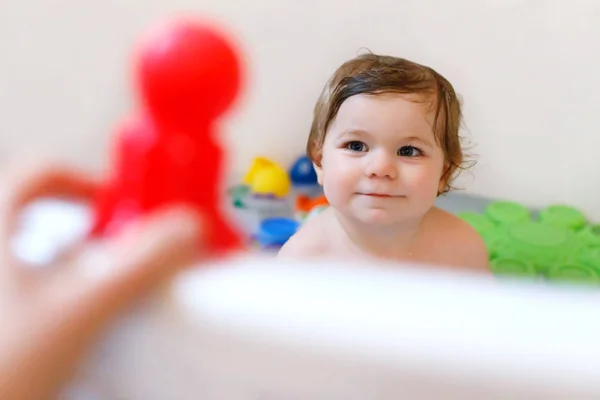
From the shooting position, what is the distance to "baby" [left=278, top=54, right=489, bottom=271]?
2.39 feet

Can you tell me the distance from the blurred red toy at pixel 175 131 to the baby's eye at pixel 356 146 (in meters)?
0.27

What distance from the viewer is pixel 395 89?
2.39 feet

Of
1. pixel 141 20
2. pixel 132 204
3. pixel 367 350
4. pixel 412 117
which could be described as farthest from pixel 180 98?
pixel 141 20

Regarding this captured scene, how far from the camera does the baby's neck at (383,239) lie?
2.58ft

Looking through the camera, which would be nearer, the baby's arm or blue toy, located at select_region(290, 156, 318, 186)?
the baby's arm

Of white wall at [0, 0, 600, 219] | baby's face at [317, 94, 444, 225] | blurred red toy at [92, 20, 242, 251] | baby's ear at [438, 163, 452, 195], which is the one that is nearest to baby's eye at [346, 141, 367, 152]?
baby's face at [317, 94, 444, 225]

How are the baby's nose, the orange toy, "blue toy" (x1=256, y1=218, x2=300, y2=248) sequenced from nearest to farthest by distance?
the baby's nose, "blue toy" (x1=256, y1=218, x2=300, y2=248), the orange toy

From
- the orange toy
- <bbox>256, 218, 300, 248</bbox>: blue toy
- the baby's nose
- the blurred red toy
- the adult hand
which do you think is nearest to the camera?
the adult hand

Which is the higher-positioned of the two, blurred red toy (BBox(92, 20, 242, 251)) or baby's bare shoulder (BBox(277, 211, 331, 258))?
blurred red toy (BBox(92, 20, 242, 251))

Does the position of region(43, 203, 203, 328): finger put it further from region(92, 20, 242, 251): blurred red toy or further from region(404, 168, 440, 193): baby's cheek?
region(404, 168, 440, 193): baby's cheek

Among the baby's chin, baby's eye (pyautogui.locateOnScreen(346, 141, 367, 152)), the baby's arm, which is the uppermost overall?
baby's eye (pyautogui.locateOnScreen(346, 141, 367, 152))

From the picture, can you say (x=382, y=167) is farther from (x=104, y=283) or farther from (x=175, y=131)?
(x=104, y=283)

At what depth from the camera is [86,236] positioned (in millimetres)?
432

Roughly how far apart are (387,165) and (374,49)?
1.36 feet
